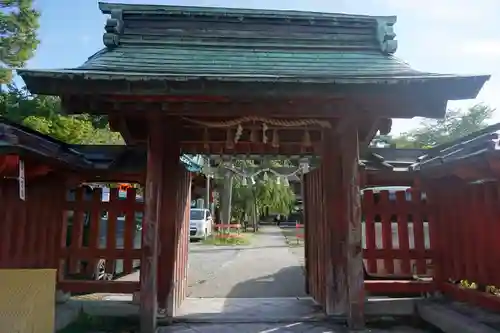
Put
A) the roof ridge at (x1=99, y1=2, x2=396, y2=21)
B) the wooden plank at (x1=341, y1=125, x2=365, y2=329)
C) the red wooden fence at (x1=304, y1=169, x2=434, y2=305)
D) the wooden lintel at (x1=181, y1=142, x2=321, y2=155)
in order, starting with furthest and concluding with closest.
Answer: the wooden lintel at (x1=181, y1=142, x2=321, y2=155), the roof ridge at (x1=99, y1=2, x2=396, y2=21), the red wooden fence at (x1=304, y1=169, x2=434, y2=305), the wooden plank at (x1=341, y1=125, x2=365, y2=329)

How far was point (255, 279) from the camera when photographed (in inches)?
409

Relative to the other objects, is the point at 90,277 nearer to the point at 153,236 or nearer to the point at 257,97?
the point at 153,236

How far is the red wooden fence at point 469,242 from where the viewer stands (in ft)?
14.8

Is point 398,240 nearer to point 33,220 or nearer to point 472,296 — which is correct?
point 472,296

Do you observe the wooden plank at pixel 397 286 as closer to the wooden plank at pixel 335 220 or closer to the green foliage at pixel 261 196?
the wooden plank at pixel 335 220

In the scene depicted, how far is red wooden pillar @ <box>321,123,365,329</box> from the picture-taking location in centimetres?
523

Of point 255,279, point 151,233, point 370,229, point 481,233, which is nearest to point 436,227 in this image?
point 370,229

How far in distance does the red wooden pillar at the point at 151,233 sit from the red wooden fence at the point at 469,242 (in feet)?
13.5

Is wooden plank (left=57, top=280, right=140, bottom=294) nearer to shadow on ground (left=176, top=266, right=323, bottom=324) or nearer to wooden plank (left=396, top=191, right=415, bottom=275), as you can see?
shadow on ground (left=176, top=266, right=323, bottom=324)

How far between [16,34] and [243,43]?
16690mm

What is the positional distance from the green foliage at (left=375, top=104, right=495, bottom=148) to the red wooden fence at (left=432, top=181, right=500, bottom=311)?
26.2 metres

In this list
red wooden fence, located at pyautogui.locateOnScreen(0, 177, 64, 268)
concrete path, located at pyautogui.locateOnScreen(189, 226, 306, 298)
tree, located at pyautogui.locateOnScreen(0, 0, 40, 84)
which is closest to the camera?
red wooden fence, located at pyautogui.locateOnScreen(0, 177, 64, 268)

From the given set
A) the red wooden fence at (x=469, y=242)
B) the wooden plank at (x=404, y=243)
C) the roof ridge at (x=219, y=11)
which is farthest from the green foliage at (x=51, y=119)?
the red wooden fence at (x=469, y=242)

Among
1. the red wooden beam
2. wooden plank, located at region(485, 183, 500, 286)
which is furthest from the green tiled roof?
the red wooden beam
